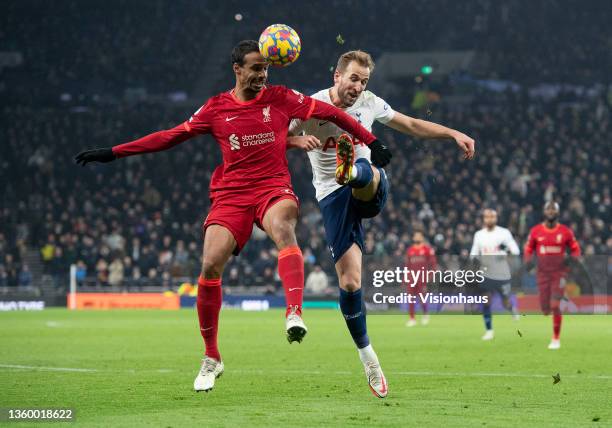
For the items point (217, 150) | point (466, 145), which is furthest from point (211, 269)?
point (217, 150)

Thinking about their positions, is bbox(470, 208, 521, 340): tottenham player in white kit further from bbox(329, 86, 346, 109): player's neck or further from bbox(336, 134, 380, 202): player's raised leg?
bbox(336, 134, 380, 202): player's raised leg

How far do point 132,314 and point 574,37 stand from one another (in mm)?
20734

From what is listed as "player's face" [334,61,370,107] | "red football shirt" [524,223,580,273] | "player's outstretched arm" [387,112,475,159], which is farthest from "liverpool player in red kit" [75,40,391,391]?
"red football shirt" [524,223,580,273]

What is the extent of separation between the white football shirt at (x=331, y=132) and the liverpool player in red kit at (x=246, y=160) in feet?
2.00

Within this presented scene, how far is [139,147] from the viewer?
8.13m

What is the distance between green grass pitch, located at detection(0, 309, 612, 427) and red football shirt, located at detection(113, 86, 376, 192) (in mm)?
1787

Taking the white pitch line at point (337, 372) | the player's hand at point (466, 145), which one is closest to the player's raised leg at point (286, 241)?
the player's hand at point (466, 145)

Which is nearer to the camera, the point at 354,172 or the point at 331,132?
the point at 354,172

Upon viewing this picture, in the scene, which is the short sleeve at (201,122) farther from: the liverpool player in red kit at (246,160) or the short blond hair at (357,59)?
the short blond hair at (357,59)

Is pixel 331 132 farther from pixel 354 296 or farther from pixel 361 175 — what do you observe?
pixel 354 296

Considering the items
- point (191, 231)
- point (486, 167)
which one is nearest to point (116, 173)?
point (191, 231)

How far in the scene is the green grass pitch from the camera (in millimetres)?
7375

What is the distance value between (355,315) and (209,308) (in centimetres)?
123

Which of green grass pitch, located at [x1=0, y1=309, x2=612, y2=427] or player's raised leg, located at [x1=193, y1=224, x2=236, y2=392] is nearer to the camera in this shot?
green grass pitch, located at [x1=0, y1=309, x2=612, y2=427]
